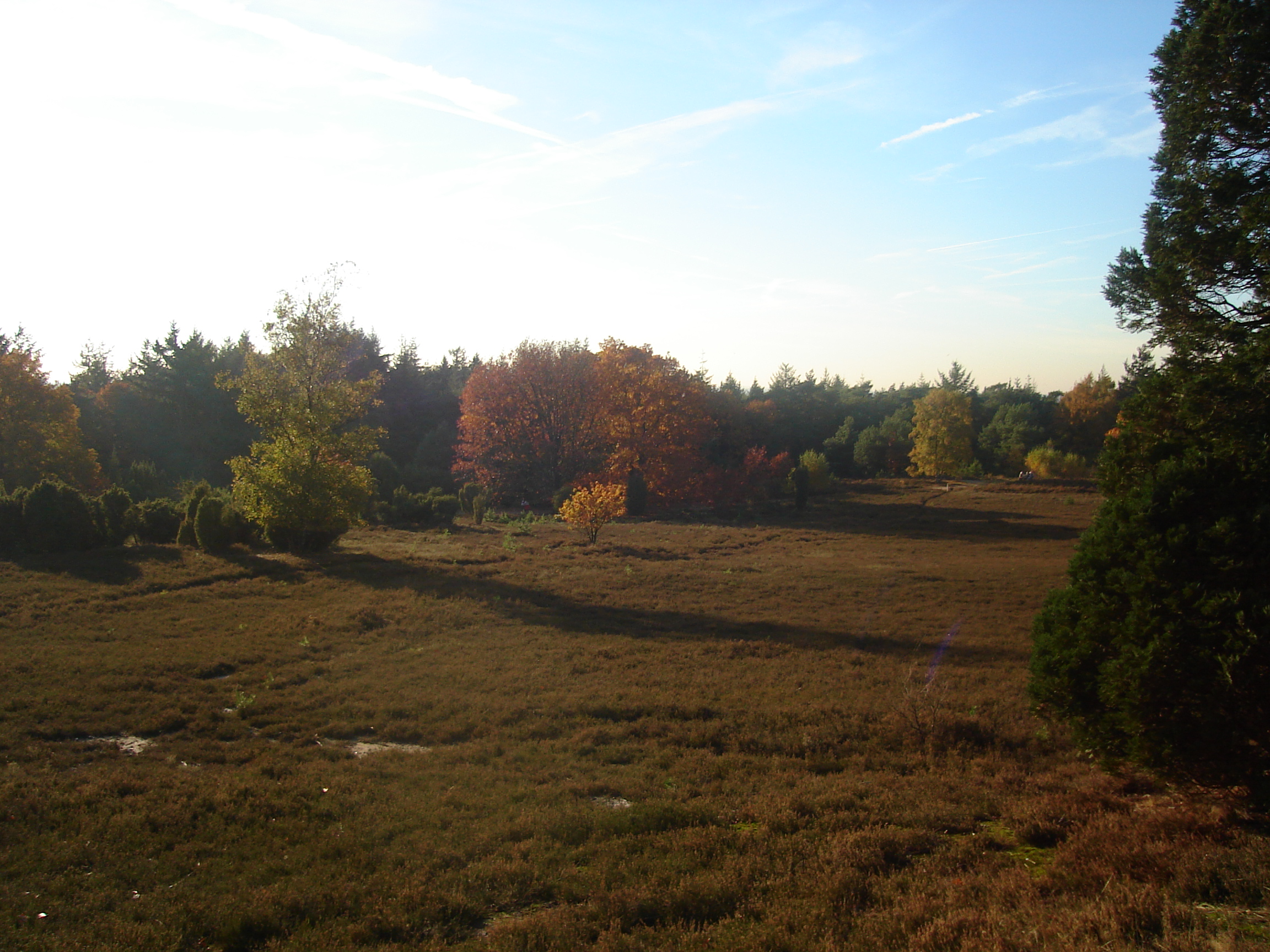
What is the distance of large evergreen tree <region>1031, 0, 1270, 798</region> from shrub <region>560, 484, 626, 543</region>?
18947mm

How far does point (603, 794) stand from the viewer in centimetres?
618

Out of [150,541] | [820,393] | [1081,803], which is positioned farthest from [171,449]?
[820,393]

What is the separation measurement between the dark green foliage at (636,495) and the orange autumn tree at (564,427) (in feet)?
2.62

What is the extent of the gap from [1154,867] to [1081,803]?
1393mm

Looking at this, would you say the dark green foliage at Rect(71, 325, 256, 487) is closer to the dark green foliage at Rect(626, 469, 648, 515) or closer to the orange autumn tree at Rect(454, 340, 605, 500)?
the orange autumn tree at Rect(454, 340, 605, 500)

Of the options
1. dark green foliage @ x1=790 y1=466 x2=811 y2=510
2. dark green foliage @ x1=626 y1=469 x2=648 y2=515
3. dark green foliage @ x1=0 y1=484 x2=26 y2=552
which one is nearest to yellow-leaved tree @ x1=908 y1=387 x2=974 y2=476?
dark green foliage @ x1=790 y1=466 x2=811 y2=510

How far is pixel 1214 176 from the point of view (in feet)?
17.9

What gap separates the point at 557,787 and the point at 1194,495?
5038mm

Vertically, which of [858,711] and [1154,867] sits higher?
[1154,867]

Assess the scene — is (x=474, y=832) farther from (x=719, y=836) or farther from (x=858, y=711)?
(x=858, y=711)

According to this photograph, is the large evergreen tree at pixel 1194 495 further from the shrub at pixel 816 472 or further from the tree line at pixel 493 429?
the shrub at pixel 816 472

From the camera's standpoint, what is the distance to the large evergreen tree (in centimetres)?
415

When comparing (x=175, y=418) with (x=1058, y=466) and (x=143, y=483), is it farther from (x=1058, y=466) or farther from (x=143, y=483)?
(x=1058, y=466)

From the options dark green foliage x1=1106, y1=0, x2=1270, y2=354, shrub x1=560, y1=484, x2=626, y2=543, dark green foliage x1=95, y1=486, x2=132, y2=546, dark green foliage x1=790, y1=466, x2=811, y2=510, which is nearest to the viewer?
dark green foliage x1=1106, y1=0, x2=1270, y2=354
